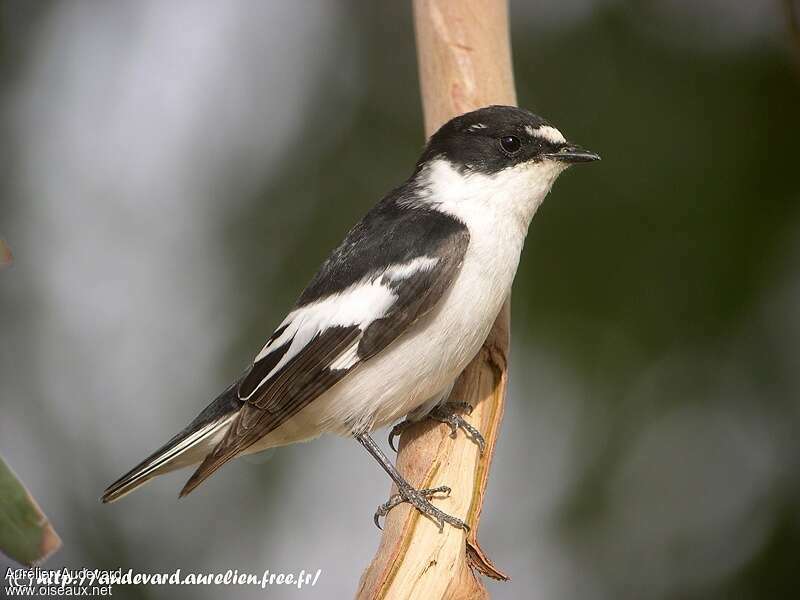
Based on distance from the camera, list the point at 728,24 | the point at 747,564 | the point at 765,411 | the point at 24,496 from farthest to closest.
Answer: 1. the point at 728,24
2. the point at 765,411
3. the point at 747,564
4. the point at 24,496

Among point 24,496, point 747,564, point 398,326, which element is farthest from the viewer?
point 747,564

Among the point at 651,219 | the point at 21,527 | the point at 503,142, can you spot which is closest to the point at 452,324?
the point at 503,142

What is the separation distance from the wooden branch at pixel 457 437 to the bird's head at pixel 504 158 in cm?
21

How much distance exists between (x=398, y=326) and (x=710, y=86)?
5.74ft

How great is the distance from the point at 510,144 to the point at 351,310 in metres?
0.60

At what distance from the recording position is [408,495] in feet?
7.06

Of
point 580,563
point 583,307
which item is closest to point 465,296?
point 583,307

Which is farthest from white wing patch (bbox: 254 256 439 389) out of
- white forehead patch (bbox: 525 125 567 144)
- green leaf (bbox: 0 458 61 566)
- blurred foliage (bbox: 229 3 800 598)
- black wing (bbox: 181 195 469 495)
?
blurred foliage (bbox: 229 3 800 598)

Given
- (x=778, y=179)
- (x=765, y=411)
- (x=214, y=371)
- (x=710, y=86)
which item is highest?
(x=710, y=86)

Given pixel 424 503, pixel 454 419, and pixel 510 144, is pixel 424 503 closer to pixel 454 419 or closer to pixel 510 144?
pixel 454 419

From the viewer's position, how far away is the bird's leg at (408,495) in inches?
80.8

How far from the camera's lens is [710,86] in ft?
10.9

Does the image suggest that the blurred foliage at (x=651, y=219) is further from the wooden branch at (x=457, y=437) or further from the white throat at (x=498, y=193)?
the white throat at (x=498, y=193)

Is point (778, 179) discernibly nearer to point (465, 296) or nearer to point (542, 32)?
point (542, 32)
